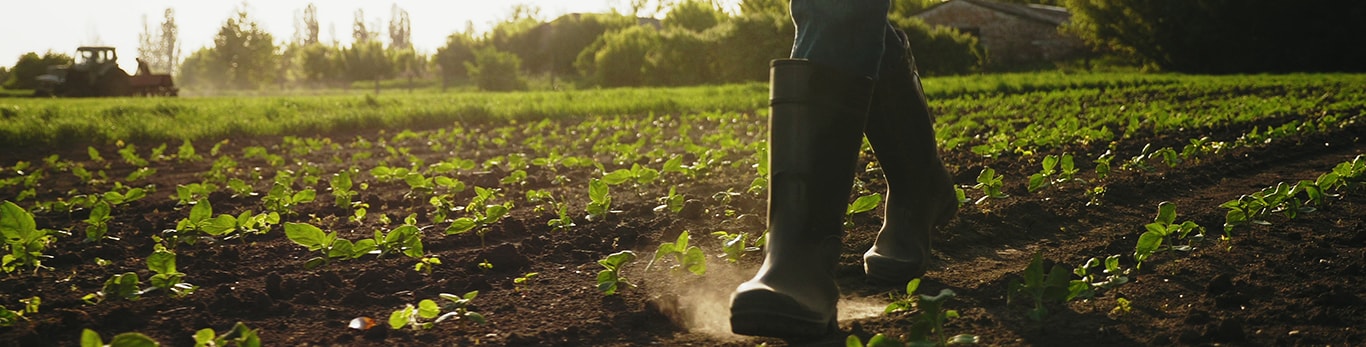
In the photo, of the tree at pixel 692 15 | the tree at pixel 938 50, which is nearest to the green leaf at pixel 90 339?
the tree at pixel 938 50

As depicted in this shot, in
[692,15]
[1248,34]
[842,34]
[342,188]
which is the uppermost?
[692,15]

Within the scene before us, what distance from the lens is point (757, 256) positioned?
306 cm

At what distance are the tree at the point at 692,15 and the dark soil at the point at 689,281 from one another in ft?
197

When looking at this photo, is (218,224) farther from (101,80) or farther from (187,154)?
(101,80)

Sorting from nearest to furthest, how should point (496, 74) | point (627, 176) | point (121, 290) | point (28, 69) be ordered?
point (121, 290), point (627, 176), point (496, 74), point (28, 69)

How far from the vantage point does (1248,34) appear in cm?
2994

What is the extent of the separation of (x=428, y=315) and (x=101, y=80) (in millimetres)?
34229

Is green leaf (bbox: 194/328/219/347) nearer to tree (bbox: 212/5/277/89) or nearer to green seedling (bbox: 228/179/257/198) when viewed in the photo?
green seedling (bbox: 228/179/257/198)

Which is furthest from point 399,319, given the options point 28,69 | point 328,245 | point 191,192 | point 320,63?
point 320,63

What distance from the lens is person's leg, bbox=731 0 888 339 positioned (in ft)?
6.91

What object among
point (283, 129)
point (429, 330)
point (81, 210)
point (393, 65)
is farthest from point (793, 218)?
point (393, 65)

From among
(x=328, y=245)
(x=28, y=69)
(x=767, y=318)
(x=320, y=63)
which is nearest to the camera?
(x=767, y=318)

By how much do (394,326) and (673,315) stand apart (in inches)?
24.6

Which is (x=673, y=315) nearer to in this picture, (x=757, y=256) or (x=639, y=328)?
(x=639, y=328)
